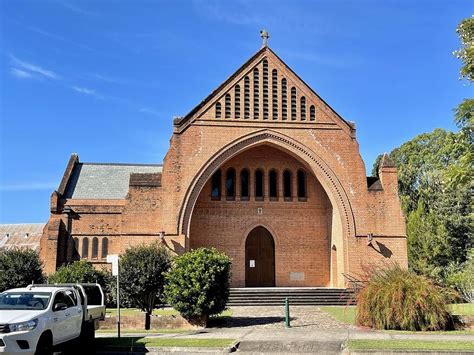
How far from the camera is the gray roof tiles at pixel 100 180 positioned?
1193 inches

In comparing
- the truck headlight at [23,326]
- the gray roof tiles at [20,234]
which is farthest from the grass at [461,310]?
the gray roof tiles at [20,234]

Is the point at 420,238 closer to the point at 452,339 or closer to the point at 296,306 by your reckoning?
the point at 296,306

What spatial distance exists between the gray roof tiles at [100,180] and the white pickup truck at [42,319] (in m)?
17.3

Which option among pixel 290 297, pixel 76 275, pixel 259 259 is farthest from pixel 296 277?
pixel 76 275

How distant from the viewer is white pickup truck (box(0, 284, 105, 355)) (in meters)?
9.52

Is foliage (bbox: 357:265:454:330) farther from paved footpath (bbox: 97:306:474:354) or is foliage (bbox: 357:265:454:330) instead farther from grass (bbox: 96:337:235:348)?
grass (bbox: 96:337:235:348)

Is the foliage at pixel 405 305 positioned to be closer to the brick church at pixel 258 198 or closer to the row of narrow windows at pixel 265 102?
the brick church at pixel 258 198

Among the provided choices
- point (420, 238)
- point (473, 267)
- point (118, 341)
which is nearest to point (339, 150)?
point (473, 267)

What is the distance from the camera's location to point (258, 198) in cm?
2942

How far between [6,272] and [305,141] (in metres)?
16.8

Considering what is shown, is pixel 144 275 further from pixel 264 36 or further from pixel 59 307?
pixel 264 36

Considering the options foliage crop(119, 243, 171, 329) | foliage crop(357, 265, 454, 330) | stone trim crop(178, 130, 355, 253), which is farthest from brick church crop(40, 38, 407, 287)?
foliage crop(357, 265, 454, 330)

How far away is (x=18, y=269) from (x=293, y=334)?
1385 cm

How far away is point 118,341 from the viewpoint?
44.3 feet
